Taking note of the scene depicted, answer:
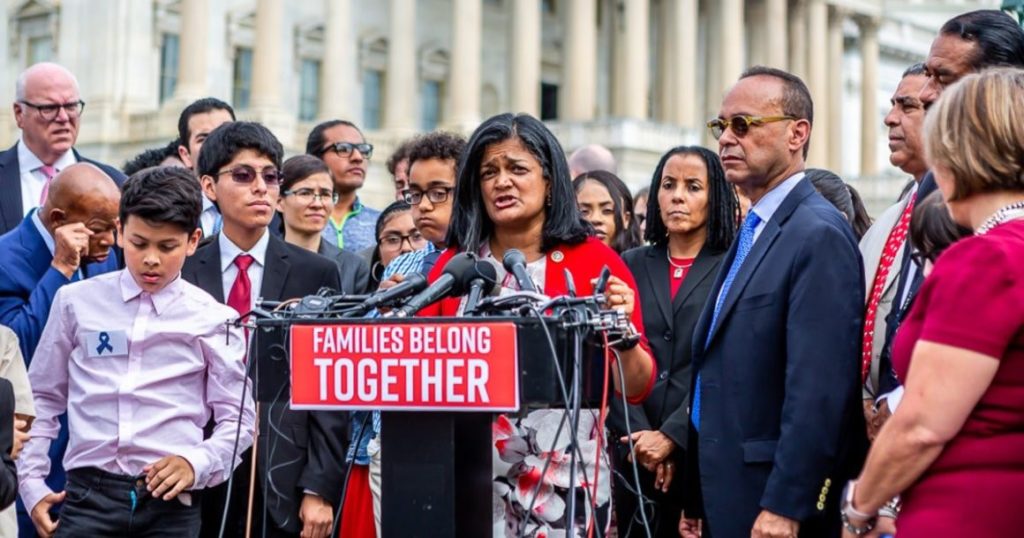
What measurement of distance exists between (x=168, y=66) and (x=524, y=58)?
1214cm

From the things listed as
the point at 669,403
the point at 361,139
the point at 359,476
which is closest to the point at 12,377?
the point at 359,476

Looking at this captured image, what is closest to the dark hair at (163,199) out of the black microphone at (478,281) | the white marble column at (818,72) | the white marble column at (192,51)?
the black microphone at (478,281)

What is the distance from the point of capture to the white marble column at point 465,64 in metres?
46.9

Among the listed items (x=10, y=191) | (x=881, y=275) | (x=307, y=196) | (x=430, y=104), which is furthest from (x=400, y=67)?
(x=881, y=275)

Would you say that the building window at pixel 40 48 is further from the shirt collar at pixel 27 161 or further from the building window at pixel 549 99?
the shirt collar at pixel 27 161

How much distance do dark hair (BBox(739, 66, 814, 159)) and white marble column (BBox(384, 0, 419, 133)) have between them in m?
40.4

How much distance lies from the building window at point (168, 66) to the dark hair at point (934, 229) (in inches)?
1567

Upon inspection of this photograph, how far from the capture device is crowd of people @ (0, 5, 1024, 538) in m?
4.64

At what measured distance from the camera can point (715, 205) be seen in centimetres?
870

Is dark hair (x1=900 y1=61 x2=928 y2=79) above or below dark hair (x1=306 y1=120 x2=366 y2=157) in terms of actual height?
below

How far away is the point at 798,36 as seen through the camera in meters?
62.0

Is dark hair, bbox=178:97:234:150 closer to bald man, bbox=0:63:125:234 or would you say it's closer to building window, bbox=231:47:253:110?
bald man, bbox=0:63:125:234

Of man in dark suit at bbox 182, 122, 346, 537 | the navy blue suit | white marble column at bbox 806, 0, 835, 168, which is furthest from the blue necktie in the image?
white marble column at bbox 806, 0, 835, 168

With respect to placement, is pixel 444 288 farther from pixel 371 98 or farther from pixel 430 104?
pixel 430 104
